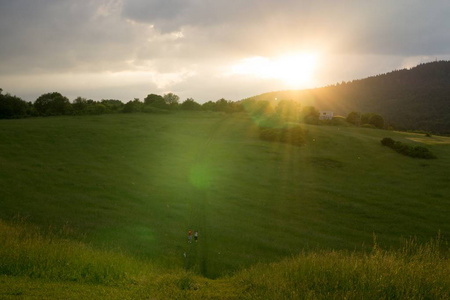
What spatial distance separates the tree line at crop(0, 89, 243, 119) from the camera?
310 ft

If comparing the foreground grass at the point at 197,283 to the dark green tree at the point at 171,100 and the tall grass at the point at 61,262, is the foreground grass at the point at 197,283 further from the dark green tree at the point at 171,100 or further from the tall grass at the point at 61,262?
the dark green tree at the point at 171,100

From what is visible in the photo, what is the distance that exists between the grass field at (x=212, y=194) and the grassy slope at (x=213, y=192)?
0.45 ft

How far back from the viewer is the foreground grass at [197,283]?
13.2 m

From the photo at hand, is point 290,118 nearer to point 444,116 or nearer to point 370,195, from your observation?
point 370,195

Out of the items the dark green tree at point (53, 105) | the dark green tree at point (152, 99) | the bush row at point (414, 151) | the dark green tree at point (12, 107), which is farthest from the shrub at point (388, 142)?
the dark green tree at point (152, 99)

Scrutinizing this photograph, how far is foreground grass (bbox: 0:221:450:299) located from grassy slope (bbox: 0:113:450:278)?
561 cm

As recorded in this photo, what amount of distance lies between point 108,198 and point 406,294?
28.9m

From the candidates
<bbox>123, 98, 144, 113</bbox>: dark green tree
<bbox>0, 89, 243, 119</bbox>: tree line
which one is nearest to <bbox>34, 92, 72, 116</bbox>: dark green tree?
<bbox>0, 89, 243, 119</bbox>: tree line

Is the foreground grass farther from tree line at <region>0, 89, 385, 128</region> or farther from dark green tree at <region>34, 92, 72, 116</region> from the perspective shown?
dark green tree at <region>34, 92, 72, 116</region>

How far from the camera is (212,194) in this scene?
4162 centimetres

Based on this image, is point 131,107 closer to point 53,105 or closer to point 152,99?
point 53,105

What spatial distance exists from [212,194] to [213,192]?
857 mm

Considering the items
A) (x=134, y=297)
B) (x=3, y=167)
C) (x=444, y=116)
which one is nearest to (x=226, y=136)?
(x=3, y=167)

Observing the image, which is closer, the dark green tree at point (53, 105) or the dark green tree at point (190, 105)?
the dark green tree at point (53, 105)
